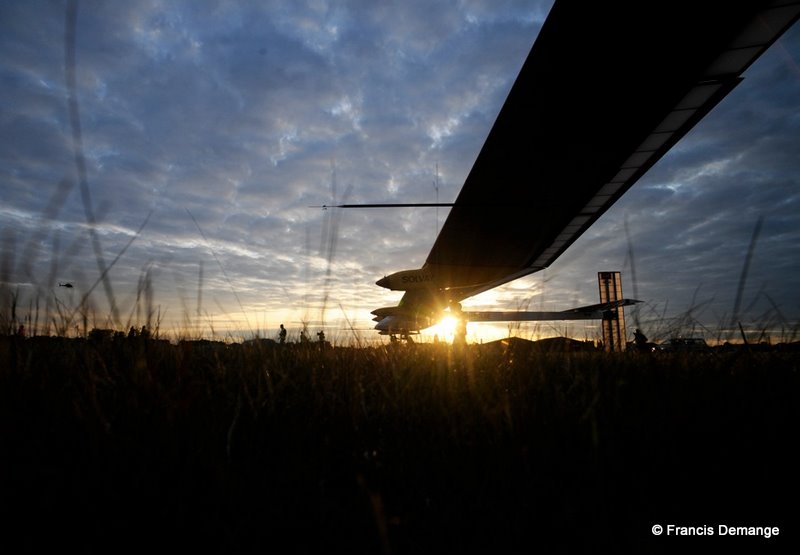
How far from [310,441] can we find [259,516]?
47cm

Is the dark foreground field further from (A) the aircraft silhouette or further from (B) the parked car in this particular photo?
(A) the aircraft silhouette

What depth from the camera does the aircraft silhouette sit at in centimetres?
573

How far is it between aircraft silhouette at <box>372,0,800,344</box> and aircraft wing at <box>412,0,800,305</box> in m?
0.02

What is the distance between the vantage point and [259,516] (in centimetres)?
99

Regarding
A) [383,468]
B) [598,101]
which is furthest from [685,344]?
[598,101]

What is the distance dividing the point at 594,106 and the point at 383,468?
28.6 ft

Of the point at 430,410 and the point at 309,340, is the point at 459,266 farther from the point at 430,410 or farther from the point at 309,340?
the point at 430,410

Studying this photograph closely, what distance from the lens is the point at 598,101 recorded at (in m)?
7.71

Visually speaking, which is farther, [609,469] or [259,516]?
[609,469]

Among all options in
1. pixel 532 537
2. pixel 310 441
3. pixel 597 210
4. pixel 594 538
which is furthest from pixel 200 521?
pixel 597 210

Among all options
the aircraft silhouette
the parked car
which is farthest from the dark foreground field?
the aircraft silhouette

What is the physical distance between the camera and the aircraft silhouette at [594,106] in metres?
5.73

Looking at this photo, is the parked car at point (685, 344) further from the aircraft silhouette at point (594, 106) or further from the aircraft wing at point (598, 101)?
the aircraft wing at point (598, 101)

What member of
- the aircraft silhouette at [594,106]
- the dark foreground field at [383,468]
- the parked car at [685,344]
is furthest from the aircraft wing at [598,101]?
the dark foreground field at [383,468]
